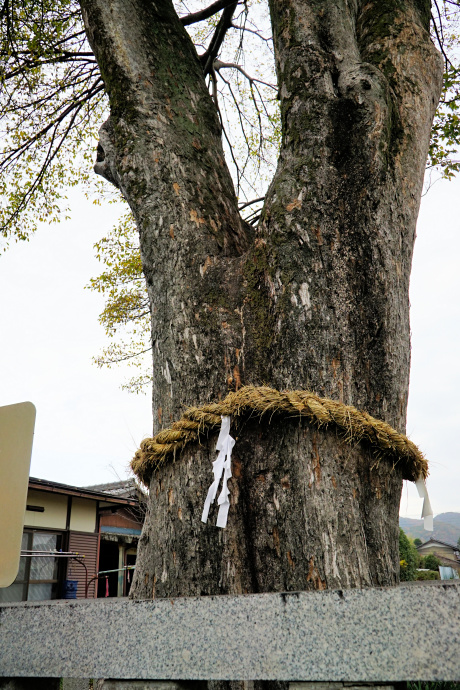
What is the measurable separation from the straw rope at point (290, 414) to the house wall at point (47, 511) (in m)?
7.84

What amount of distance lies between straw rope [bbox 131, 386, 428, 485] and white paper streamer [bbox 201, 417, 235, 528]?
5 cm

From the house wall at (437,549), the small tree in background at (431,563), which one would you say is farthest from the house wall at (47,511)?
the house wall at (437,549)

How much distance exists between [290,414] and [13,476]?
889 mm

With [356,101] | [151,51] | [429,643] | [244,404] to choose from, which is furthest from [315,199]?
[429,643]

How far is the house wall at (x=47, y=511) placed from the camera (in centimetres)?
884

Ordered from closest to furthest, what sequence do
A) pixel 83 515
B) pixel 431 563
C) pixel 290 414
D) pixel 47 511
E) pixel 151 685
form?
1. pixel 151 685
2. pixel 290 414
3. pixel 47 511
4. pixel 83 515
5. pixel 431 563

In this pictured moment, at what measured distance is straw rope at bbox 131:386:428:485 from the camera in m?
1.71

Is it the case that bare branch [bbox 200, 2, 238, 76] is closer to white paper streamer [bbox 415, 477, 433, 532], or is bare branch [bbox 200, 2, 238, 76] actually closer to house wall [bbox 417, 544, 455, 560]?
white paper streamer [bbox 415, 477, 433, 532]

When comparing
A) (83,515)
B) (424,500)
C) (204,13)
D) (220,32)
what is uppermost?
(220,32)

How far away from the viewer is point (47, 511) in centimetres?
920

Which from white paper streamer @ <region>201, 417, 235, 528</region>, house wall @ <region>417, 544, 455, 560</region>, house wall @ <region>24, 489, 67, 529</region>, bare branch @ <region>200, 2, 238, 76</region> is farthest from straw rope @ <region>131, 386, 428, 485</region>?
house wall @ <region>417, 544, 455, 560</region>

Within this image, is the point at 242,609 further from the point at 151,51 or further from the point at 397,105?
the point at 151,51

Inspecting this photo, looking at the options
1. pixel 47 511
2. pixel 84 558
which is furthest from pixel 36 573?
pixel 84 558

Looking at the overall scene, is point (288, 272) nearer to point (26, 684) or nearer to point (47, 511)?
point (26, 684)
